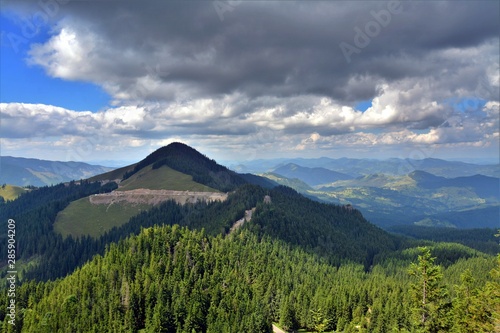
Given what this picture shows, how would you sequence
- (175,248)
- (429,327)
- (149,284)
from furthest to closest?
(175,248) → (149,284) → (429,327)

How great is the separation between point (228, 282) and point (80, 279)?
2820 inches

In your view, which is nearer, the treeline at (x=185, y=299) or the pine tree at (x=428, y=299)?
the pine tree at (x=428, y=299)

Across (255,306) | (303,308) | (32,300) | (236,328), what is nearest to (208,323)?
(236,328)

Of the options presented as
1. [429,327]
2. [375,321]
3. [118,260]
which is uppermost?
[429,327]

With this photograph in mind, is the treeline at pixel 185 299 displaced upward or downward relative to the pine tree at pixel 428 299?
downward

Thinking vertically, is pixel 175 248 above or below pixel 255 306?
above

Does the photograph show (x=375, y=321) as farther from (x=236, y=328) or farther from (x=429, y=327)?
(x=429, y=327)

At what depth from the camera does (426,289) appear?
56281 mm

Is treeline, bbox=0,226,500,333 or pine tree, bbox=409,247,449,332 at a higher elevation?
pine tree, bbox=409,247,449,332

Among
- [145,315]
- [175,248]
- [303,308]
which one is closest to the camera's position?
[145,315]

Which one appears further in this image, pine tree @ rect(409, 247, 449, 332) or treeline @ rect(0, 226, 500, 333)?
treeline @ rect(0, 226, 500, 333)

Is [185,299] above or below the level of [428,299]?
below

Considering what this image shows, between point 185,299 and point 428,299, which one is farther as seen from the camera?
point 185,299

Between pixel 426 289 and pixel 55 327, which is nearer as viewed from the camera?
pixel 426 289
